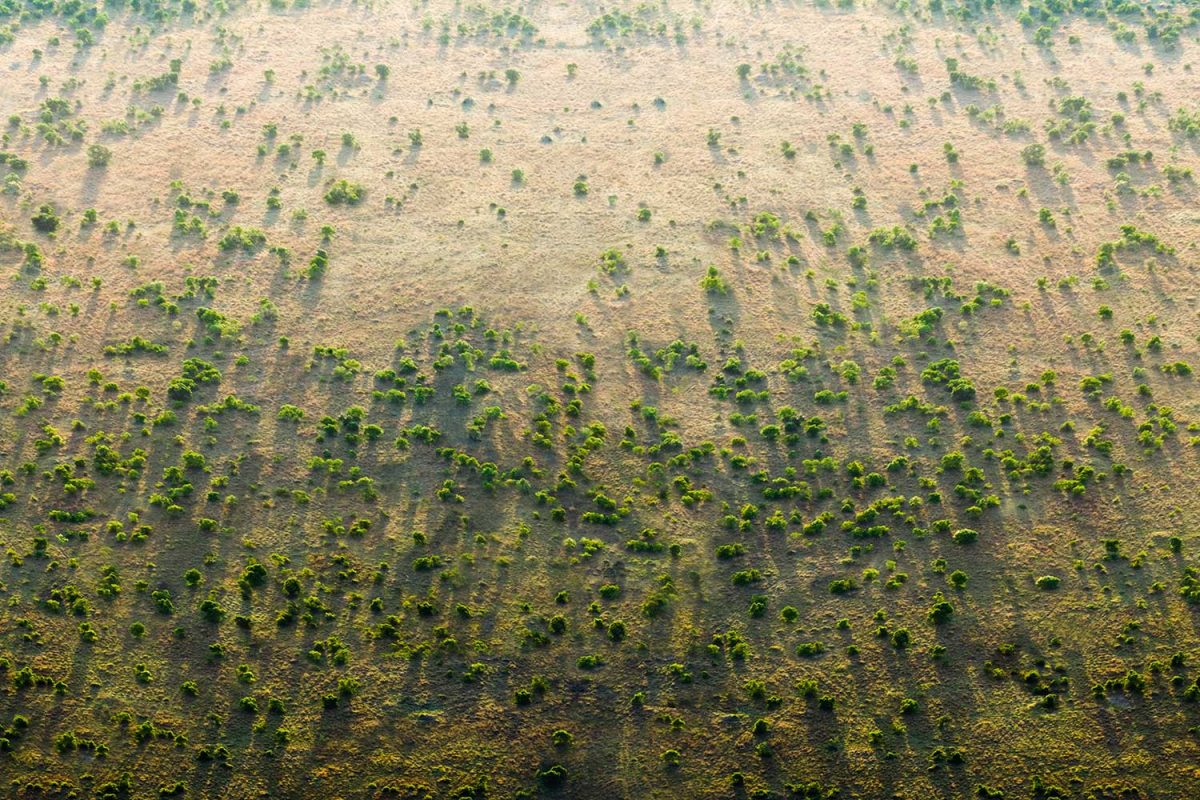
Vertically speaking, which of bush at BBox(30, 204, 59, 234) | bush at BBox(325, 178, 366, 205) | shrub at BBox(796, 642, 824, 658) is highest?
shrub at BBox(796, 642, 824, 658)

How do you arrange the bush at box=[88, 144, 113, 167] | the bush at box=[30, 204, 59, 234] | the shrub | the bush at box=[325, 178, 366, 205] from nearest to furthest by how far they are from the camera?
the shrub → the bush at box=[30, 204, 59, 234] → the bush at box=[325, 178, 366, 205] → the bush at box=[88, 144, 113, 167]

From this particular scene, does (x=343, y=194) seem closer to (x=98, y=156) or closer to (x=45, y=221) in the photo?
(x=98, y=156)

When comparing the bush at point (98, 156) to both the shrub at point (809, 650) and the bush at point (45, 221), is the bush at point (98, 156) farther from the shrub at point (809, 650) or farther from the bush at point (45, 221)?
the shrub at point (809, 650)

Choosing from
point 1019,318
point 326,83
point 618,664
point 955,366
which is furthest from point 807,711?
point 326,83

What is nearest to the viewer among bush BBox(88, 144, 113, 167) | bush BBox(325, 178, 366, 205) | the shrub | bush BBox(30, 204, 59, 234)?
the shrub

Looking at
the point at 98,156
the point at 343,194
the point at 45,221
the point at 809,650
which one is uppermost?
the point at 809,650

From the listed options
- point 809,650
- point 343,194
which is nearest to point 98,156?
point 343,194

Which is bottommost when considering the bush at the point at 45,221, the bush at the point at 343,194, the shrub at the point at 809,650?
the bush at the point at 45,221

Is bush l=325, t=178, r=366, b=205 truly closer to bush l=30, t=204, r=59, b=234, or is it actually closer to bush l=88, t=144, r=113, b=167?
bush l=88, t=144, r=113, b=167

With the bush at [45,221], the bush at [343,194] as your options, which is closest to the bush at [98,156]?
the bush at [45,221]

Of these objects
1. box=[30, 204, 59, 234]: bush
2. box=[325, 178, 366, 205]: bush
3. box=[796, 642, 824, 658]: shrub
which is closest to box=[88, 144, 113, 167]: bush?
box=[30, 204, 59, 234]: bush

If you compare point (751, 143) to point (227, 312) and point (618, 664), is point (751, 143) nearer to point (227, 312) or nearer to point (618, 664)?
point (227, 312)
